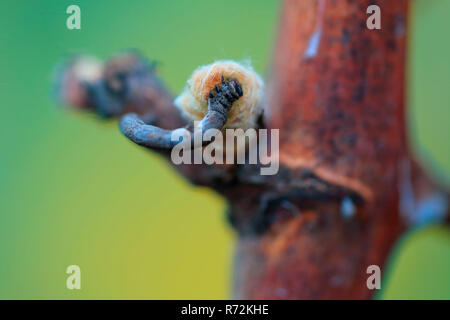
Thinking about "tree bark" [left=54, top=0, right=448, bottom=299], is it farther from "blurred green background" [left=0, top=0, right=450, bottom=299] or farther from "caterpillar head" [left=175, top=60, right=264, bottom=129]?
"blurred green background" [left=0, top=0, right=450, bottom=299]

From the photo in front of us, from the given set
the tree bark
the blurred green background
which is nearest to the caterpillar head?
the tree bark

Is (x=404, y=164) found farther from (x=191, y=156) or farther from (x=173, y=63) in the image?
(x=173, y=63)

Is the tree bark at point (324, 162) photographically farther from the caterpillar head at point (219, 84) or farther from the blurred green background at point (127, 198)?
the blurred green background at point (127, 198)

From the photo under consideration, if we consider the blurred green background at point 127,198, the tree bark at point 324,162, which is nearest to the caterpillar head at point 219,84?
the tree bark at point 324,162

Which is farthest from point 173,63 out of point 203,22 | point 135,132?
point 135,132

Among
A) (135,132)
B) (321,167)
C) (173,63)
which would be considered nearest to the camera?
(135,132)

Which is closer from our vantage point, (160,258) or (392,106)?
(392,106)

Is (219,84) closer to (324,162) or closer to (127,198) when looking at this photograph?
(324,162)

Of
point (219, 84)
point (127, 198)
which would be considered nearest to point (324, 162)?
point (219, 84)

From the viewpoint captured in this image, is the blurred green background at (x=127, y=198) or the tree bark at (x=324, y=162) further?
the blurred green background at (x=127, y=198)
